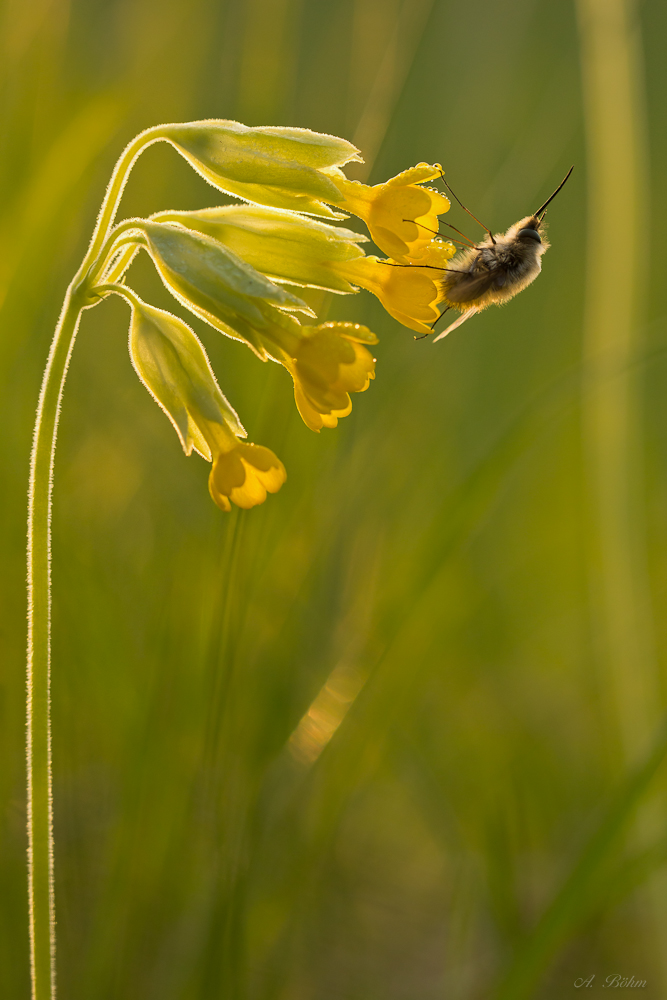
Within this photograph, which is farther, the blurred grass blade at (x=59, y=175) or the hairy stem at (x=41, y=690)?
the blurred grass blade at (x=59, y=175)

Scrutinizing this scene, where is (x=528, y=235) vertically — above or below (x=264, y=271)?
above

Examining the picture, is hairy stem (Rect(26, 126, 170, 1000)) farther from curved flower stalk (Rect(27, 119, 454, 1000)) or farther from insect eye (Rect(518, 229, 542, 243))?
insect eye (Rect(518, 229, 542, 243))

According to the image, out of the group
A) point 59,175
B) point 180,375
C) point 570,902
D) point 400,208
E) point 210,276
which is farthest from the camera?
point 59,175

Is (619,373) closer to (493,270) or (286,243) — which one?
(493,270)

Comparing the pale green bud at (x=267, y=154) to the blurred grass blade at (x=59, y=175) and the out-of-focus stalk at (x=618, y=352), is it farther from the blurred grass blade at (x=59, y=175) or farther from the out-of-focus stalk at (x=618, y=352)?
the out-of-focus stalk at (x=618, y=352)

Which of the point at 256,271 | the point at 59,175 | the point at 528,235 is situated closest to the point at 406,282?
the point at 256,271

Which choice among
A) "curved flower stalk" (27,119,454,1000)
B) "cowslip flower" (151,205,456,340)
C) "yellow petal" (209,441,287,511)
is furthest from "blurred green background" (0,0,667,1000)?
"cowslip flower" (151,205,456,340)

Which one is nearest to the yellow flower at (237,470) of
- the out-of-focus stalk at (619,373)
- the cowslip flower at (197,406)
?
the cowslip flower at (197,406)

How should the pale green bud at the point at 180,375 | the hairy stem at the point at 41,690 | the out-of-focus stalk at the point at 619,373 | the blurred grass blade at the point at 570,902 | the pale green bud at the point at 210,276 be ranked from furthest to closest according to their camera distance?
the out-of-focus stalk at the point at 619,373
the pale green bud at the point at 180,375
the pale green bud at the point at 210,276
the blurred grass blade at the point at 570,902
the hairy stem at the point at 41,690

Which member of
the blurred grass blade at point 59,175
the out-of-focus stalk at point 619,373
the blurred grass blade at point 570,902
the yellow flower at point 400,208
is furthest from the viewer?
the out-of-focus stalk at point 619,373
